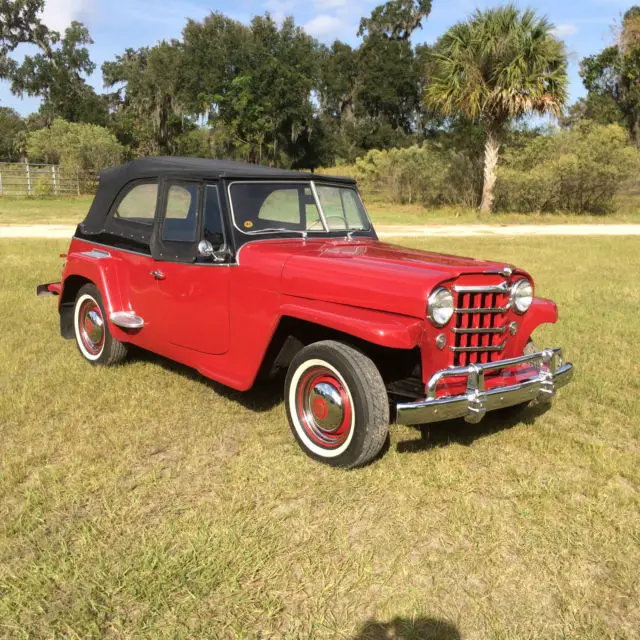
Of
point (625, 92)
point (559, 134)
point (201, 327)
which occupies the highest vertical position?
point (625, 92)

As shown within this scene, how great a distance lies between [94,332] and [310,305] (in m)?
2.55

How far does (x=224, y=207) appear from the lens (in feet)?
12.9

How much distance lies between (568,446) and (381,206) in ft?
81.4

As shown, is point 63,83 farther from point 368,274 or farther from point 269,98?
point 368,274

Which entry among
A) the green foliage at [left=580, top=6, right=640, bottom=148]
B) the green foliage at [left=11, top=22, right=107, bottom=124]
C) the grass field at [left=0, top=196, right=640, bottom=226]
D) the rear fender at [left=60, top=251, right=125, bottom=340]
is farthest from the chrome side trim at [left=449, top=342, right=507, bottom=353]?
the green foliage at [left=11, top=22, right=107, bottom=124]

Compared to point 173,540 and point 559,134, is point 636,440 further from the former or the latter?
point 559,134

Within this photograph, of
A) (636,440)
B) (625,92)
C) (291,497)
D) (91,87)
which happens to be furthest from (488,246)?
(91,87)

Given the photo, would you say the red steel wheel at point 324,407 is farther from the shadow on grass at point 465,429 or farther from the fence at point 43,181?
the fence at point 43,181

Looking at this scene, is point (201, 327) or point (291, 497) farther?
point (201, 327)

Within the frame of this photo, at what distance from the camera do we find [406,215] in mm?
24094

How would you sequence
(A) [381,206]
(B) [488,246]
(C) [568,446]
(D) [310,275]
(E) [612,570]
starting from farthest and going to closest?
(A) [381,206] → (B) [488,246] → (C) [568,446] → (D) [310,275] → (E) [612,570]

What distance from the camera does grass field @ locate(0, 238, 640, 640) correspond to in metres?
2.27

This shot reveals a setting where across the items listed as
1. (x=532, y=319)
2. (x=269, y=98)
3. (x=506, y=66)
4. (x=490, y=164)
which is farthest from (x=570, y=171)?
(x=269, y=98)

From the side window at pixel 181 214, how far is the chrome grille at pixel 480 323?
6.29 feet
